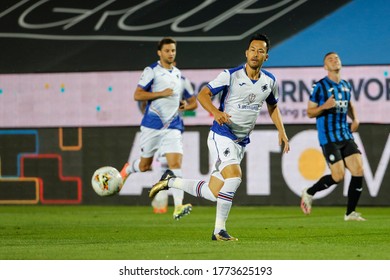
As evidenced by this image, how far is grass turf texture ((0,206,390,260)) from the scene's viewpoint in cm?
884

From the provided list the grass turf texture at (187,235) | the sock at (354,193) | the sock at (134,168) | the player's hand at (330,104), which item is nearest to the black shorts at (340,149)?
the sock at (354,193)

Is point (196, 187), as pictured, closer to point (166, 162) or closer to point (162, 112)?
point (162, 112)

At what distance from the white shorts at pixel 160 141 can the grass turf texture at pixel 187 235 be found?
2.89 feet

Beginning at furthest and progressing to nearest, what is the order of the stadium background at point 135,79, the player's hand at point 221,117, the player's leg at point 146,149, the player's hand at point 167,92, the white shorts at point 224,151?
the stadium background at point 135,79
the player's leg at point 146,149
the player's hand at point 167,92
the white shorts at point 224,151
the player's hand at point 221,117

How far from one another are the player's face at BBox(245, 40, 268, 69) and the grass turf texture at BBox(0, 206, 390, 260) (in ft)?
5.42

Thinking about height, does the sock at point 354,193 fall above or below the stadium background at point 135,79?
below

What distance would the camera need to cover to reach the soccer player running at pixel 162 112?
1401 centimetres

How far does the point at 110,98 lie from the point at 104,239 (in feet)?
22.7

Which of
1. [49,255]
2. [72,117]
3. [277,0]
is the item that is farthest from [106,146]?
[49,255]

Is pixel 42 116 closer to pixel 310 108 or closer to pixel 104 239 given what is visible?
pixel 310 108

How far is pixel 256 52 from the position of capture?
9.91m

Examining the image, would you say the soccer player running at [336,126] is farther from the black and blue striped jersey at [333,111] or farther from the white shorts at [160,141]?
the white shorts at [160,141]

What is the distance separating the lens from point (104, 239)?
10.6 m

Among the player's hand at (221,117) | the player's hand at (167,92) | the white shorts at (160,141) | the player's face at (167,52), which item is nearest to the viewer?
the player's hand at (221,117)
